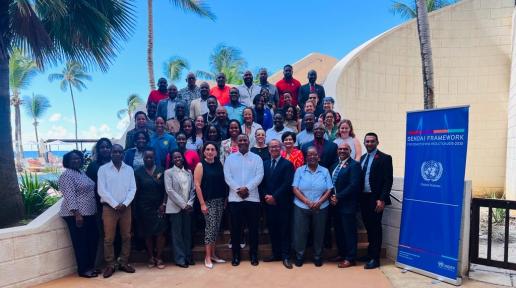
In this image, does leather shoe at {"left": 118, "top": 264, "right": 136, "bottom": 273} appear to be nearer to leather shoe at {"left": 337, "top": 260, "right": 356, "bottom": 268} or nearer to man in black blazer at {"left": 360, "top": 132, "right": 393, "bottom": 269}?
leather shoe at {"left": 337, "top": 260, "right": 356, "bottom": 268}

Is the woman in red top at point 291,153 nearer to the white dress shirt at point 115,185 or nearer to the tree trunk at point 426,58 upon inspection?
the white dress shirt at point 115,185

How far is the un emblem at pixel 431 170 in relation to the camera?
4581mm

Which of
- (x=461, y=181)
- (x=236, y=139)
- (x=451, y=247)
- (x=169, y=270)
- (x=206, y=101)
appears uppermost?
(x=206, y=101)

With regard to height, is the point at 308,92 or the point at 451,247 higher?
the point at 308,92

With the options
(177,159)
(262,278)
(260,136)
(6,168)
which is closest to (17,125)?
(6,168)

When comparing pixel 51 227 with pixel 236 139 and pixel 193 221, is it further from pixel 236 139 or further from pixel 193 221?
pixel 236 139

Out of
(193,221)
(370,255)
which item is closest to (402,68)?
(370,255)

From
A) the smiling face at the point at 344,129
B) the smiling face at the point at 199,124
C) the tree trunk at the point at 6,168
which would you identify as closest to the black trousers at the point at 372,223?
the smiling face at the point at 344,129

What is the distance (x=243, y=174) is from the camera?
489cm

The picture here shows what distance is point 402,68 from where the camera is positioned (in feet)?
33.8

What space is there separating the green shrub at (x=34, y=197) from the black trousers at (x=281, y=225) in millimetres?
4235

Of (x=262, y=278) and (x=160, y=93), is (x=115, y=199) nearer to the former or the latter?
(x=262, y=278)

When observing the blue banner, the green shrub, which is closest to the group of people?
the blue banner

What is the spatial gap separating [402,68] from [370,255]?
276 inches
